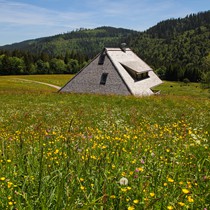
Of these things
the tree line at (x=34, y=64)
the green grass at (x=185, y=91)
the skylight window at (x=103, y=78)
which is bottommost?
the green grass at (x=185, y=91)

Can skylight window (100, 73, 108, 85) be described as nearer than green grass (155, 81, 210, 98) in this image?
Yes

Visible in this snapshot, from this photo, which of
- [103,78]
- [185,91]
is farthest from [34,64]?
[103,78]

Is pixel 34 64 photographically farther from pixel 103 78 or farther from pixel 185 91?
pixel 103 78

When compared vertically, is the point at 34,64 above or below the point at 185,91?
above

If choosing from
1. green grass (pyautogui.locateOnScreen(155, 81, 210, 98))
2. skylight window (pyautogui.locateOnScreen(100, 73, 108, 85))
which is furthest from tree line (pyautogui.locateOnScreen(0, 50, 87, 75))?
skylight window (pyautogui.locateOnScreen(100, 73, 108, 85))

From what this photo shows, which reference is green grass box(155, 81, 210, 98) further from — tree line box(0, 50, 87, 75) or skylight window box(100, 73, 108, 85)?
tree line box(0, 50, 87, 75)

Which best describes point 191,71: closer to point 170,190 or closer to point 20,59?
point 20,59

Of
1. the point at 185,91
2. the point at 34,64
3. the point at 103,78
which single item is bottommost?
the point at 185,91

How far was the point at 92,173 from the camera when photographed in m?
3.94

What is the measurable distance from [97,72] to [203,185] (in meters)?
46.7

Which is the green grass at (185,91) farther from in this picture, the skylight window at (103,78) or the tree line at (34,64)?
the tree line at (34,64)

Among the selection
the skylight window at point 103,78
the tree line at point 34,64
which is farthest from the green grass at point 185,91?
the tree line at point 34,64

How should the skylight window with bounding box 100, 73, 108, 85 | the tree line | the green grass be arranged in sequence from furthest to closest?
the tree line, the green grass, the skylight window with bounding box 100, 73, 108, 85

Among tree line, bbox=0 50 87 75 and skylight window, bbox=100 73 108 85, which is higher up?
tree line, bbox=0 50 87 75
